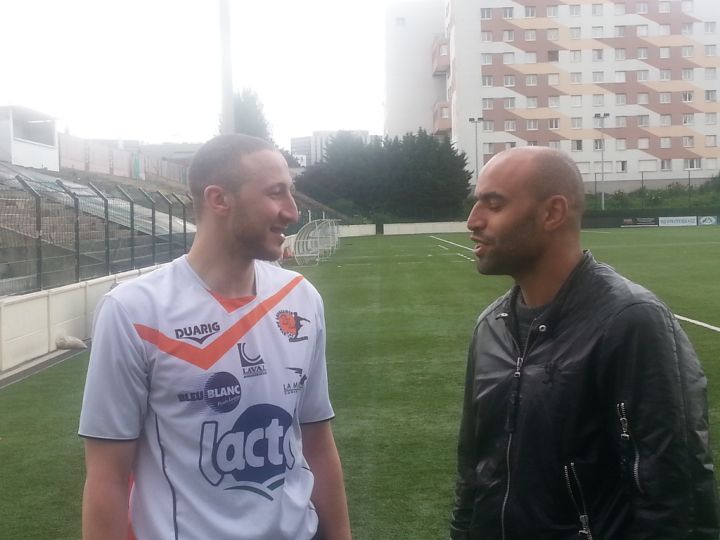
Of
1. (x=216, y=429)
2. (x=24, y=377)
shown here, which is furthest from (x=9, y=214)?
(x=216, y=429)

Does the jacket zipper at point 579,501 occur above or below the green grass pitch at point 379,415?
above

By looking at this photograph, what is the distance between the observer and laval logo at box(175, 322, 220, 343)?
2131mm

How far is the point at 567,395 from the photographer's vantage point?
6.73ft

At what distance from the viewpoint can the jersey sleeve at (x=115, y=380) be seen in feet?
6.80

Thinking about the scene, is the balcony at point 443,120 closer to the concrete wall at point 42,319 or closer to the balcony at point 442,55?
the balcony at point 442,55

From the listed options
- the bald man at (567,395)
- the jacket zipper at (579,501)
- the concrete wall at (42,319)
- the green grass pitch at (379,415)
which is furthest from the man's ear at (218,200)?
the concrete wall at (42,319)

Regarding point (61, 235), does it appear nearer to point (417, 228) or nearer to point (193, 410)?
point (193, 410)

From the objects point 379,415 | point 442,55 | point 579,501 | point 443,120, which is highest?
point 442,55

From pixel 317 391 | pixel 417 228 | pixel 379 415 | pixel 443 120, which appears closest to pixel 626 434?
pixel 317 391

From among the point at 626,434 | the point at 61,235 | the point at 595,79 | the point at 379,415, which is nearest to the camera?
the point at 626,434

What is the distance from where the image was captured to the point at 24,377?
10133 mm

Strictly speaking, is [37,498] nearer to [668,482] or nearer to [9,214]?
[668,482]

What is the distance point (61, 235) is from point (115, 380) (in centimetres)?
1217

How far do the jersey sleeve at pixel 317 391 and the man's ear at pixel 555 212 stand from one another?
65 cm
